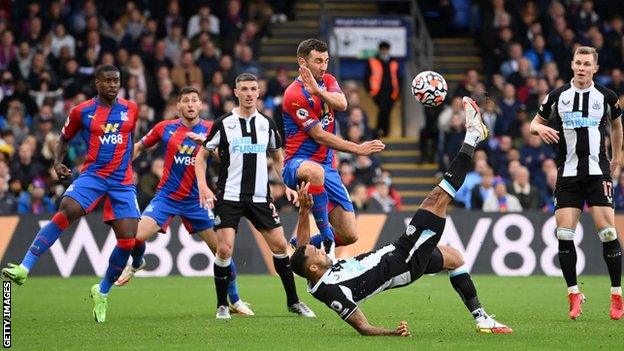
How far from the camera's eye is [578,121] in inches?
502

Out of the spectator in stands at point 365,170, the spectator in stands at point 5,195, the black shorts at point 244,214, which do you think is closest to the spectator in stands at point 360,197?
the spectator in stands at point 365,170

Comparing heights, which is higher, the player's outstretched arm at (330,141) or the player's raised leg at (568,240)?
the player's outstretched arm at (330,141)

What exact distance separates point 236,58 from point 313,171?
13.0 metres

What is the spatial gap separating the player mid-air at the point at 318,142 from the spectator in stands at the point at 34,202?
9.11m

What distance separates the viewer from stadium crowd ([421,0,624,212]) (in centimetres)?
2209

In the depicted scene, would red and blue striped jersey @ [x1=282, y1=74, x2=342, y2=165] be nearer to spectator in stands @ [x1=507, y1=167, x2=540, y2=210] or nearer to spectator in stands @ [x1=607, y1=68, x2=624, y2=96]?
spectator in stands @ [x1=507, y1=167, x2=540, y2=210]

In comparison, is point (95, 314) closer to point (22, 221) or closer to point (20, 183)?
point (22, 221)

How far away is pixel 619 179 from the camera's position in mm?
22078

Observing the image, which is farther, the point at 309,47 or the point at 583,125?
the point at 583,125

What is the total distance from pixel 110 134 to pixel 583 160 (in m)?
4.86

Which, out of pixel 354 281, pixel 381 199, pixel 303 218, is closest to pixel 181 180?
pixel 303 218

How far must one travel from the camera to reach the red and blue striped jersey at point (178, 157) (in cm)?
1440

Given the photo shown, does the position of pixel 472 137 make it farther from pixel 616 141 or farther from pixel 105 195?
pixel 105 195

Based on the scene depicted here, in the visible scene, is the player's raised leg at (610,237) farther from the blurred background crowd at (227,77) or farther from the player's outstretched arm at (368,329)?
the blurred background crowd at (227,77)
